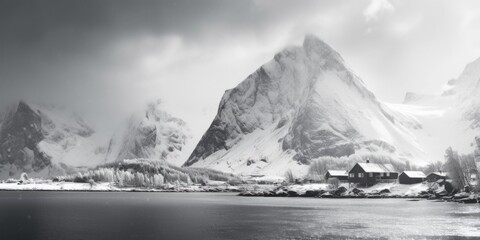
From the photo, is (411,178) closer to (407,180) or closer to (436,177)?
(407,180)

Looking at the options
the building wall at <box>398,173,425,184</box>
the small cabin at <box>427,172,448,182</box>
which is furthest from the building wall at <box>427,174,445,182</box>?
the building wall at <box>398,173,425,184</box>

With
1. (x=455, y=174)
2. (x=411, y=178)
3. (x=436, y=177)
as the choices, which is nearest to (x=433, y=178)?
(x=436, y=177)

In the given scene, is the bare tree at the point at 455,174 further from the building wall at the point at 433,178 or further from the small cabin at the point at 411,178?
the small cabin at the point at 411,178

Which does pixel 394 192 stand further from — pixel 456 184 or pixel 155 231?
pixel 155 231

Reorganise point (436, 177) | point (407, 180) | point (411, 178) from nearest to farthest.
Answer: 1. point (436, 177)
2. point (411, 178)
3. point (407, 180)

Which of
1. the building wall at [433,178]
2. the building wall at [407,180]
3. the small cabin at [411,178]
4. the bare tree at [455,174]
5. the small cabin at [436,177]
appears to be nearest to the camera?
the bare tree at [455,174]

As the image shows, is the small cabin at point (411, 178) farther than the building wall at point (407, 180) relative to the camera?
Yes

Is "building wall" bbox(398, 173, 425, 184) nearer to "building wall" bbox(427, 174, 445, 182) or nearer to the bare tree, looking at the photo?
"building wall" bbox(427, 174, 445, 182)

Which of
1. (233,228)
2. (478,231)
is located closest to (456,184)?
(478,231)

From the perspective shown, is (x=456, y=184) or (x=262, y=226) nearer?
(x=262, y=226)

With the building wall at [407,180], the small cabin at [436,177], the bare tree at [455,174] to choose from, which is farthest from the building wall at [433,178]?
the bare tree at [455,174]

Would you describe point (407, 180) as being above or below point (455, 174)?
below
